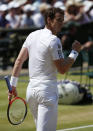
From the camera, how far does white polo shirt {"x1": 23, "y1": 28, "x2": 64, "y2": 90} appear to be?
16.8ft

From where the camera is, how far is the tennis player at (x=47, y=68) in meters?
5.15

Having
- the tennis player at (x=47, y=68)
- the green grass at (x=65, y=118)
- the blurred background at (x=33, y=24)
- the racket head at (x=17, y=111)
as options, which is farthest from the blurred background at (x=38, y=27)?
the tennis player at (x=47, y=68)

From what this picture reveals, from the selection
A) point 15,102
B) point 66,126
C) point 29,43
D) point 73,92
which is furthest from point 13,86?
point 73,92

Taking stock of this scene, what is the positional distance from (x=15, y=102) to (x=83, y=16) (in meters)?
10.9

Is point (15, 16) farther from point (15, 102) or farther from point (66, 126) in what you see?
point (15, 102)

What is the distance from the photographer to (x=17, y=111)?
555 centimetres

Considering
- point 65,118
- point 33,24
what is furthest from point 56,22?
point 33,24

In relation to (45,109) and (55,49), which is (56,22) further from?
(45,109)

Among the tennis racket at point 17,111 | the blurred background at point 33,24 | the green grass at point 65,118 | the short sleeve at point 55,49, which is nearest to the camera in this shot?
the short sleeve at point 55,49

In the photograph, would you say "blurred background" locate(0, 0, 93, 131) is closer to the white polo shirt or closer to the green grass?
the green grass

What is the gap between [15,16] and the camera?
17062 mm

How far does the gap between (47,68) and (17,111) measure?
0.71m

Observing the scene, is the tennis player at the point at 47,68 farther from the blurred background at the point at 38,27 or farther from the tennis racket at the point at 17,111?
the blurred background at the point at 38,27

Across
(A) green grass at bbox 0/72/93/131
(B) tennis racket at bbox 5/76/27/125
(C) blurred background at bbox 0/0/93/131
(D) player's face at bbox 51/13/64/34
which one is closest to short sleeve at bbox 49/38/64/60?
(D) player's face at bbox 51/13/64/34
